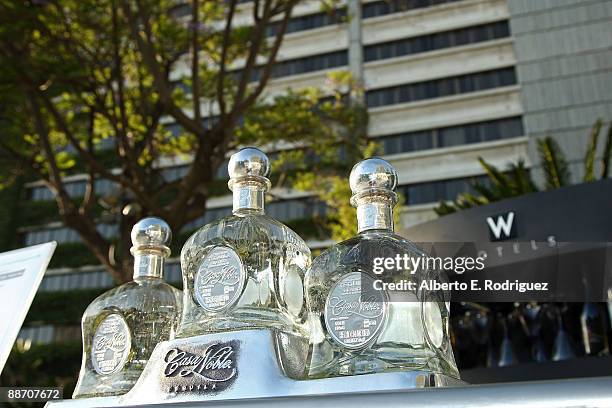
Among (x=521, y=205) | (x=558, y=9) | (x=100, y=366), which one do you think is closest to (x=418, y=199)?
(x=558, y=9)

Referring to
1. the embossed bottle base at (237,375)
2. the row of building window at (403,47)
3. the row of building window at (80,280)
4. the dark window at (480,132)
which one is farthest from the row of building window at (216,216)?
the embossed bottle base at (237,375)

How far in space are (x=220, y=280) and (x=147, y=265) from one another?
0.29 meters

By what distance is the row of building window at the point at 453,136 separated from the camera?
76.1 feet

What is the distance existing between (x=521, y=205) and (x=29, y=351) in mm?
22538

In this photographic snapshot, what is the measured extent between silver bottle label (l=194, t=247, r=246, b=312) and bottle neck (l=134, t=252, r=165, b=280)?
0.82ft

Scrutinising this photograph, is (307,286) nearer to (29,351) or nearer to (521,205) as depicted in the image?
(521,205)

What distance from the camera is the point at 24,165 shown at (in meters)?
7.60

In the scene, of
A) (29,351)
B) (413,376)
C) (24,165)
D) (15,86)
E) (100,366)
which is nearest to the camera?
(413,376)

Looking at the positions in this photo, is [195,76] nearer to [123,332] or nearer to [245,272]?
[123,332]

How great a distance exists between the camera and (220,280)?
0.79m

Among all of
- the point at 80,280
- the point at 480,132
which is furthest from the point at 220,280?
the point at 80,280

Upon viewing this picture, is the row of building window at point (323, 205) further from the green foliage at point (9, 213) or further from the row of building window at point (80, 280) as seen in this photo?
the green foliage at point (9, 213)

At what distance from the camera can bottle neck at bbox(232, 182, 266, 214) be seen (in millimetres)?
865

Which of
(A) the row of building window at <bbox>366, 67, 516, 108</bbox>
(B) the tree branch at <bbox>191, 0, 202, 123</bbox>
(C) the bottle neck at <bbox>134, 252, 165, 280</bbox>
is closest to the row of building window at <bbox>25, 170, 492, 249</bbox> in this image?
(A) the row of building window at <bbox>366, 67, 516, 108</bbox>
